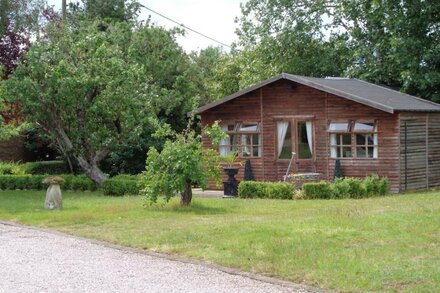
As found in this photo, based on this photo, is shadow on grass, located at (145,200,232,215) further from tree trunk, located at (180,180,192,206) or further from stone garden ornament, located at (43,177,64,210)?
stone garden ornament, located at (43,177,64,210)

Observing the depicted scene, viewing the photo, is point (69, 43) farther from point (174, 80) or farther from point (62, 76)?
point (174, 80)

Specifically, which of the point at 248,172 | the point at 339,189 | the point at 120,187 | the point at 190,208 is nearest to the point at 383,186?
the point at 339,189

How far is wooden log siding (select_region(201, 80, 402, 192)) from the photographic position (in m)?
21.4

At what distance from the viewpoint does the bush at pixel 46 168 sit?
31378 millimetres

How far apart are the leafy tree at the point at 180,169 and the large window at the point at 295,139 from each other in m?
6.48

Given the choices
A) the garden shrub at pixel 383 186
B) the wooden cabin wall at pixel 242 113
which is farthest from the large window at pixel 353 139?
the wooden cabin wall at pixel 242 113

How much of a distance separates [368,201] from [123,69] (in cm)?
1023

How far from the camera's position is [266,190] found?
20.2 meters

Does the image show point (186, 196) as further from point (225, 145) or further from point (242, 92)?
point (225, 145)

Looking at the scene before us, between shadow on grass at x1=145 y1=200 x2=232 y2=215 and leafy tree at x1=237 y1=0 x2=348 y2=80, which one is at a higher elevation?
leafy tree at x1=237 y1=0 x2=348 y2=80

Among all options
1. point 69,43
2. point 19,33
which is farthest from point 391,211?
point 19,33

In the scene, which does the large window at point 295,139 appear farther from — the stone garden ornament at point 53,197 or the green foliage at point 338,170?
the stone garden ornament at point 53,197

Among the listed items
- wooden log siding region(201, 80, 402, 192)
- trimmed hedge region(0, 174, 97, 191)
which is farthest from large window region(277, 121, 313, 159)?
trimmed hedge region(0, 174, 97, 191)

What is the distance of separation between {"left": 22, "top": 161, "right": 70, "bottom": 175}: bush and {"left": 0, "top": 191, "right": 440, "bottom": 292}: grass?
12.4 m
